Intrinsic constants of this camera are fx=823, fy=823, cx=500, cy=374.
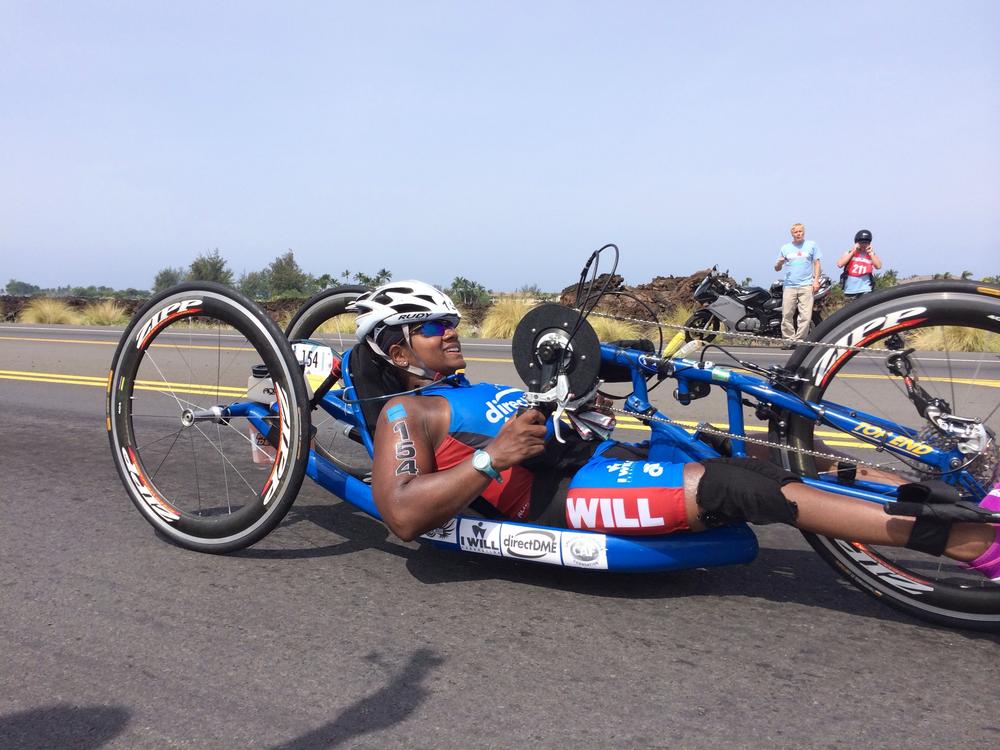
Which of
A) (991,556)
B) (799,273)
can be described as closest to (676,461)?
(991,556)

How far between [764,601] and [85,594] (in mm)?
2731

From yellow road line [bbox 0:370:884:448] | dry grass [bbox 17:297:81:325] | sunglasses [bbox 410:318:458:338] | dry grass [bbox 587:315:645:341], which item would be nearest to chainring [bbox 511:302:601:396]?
sunglasses [bbox 410:318:458:338]

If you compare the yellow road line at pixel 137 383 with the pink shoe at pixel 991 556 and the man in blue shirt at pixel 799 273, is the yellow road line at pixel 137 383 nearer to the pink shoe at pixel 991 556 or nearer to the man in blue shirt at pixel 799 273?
the pink shoe at pixel 991 556

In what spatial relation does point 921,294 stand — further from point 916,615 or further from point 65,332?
point 65,332

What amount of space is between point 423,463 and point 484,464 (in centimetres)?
37

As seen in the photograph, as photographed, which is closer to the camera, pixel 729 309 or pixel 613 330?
pixel 729 309

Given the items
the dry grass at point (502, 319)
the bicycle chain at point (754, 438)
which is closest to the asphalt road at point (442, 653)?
the bicycle chain at point (754, 438)

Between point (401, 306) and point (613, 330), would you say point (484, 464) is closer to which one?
point (401, 306)

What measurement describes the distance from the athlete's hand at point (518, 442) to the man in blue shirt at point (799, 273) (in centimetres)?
1144

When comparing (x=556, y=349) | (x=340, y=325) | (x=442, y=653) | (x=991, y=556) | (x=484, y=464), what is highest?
(x=340, y=325)

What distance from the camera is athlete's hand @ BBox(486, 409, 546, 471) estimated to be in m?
3.00

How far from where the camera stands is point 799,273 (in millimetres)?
13711

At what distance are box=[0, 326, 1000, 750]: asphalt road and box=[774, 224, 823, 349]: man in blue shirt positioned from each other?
34.4 feet

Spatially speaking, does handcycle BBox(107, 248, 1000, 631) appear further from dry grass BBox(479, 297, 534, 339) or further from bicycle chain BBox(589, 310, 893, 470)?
dry grass BBox(479, 297, 534, 339)
